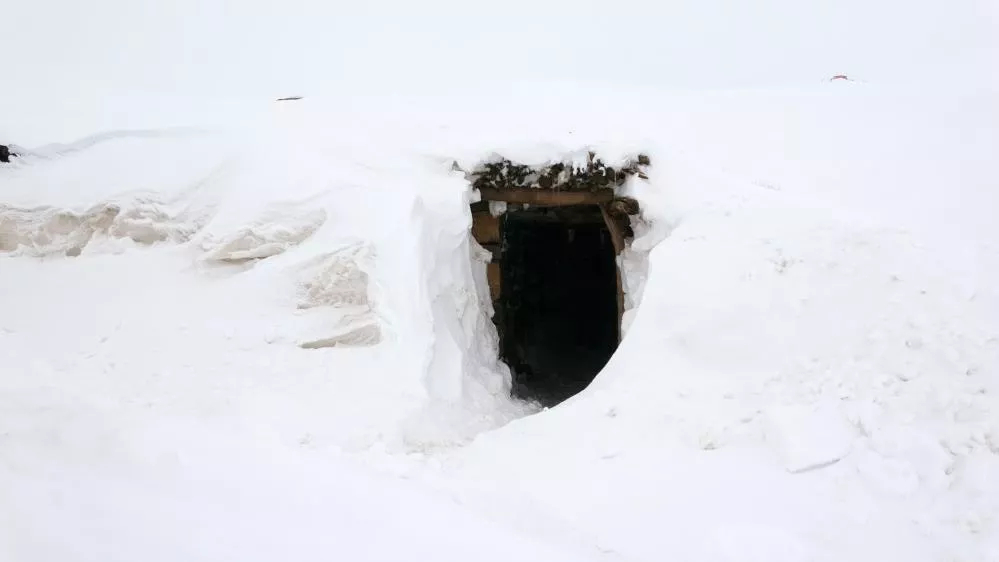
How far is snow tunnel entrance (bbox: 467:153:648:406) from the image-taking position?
331 inches

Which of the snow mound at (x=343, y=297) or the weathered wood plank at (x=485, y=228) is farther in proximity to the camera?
the weathered wood plank at (x=485, y=228)

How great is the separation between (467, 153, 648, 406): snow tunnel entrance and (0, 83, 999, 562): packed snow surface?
404 mm

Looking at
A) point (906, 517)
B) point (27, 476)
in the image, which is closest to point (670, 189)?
point (906, 517)

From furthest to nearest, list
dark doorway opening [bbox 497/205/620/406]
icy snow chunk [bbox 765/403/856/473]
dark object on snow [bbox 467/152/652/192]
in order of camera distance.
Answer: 1. dark doorway opening [bbox 497/205/620/406]
2. dark object on snow [bbox 467/152/652/192]
3. icy snow chunk [bbox 765/403/856/473]

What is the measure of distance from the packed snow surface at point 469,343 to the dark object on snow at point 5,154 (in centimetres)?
26

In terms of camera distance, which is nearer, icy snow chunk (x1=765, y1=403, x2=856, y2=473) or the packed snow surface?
the packed snow surface

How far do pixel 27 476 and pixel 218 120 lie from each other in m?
7.42

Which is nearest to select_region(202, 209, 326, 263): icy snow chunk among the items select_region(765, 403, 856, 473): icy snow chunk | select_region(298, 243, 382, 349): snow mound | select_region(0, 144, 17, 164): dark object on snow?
select_region(298, 243, 382, 349): snow mound

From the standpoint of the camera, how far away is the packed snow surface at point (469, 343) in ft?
11.4

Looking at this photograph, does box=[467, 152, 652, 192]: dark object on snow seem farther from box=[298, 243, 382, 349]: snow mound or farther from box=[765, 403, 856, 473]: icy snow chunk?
box=[765, 403, 856, 473]: icy snow chunk

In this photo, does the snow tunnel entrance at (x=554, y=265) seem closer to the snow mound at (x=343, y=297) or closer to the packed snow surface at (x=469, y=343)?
the packed snow surface at (x=469, y=343)

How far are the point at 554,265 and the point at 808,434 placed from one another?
29.3 feet

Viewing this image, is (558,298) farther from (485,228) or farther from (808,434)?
(808,434)

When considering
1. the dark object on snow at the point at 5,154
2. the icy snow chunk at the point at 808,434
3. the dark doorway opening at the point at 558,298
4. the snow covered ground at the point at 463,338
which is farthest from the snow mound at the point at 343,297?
the dark object on snow at the point at 5,154
